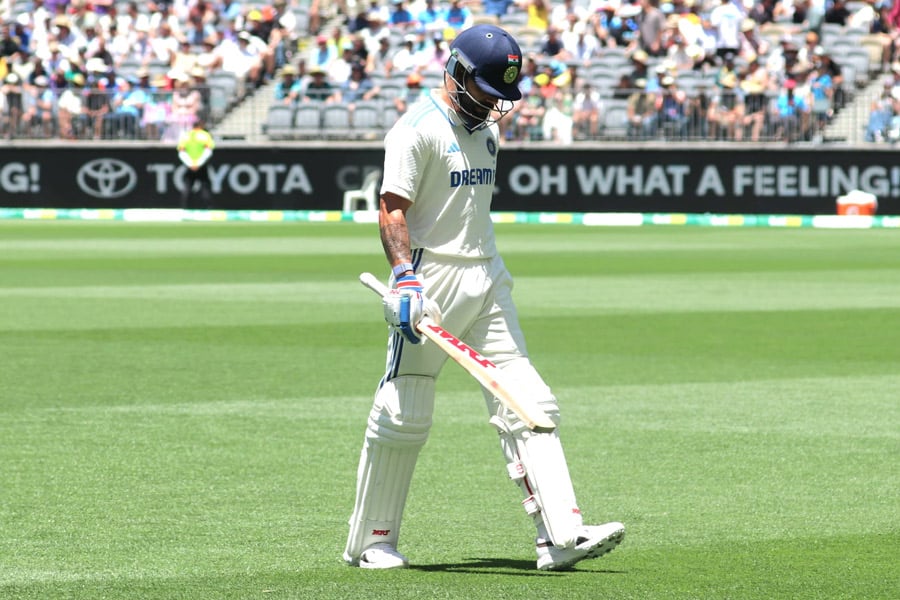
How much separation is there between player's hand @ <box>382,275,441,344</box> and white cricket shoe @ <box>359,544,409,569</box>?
700mm

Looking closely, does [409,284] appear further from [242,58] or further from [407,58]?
[242,58]

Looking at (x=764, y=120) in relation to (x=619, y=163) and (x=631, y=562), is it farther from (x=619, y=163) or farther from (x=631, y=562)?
(x=631, y=562)

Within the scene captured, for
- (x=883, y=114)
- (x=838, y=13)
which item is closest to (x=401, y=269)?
(x=883, y=114)

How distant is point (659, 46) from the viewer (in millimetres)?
33062

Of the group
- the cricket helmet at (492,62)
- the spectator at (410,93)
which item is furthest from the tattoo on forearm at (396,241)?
the spectator at (410,93)

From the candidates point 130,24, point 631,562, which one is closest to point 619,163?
point 130,24

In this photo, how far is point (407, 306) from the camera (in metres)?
5.71

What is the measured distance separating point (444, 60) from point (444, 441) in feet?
83.6

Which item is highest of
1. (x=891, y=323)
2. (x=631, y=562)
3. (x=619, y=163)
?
(x=631, y=562)

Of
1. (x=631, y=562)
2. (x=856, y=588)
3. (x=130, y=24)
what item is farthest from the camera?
(x=130, y=24)

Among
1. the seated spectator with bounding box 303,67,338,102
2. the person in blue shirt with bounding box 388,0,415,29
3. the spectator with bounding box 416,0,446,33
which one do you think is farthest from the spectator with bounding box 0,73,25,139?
the spectator with bounding box 416,0,446,33

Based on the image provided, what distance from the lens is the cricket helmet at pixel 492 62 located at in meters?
5.89

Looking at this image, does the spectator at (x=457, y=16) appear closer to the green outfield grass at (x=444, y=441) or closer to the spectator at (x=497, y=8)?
the spectator at (x=497, y=8)

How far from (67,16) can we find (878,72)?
687 inches
